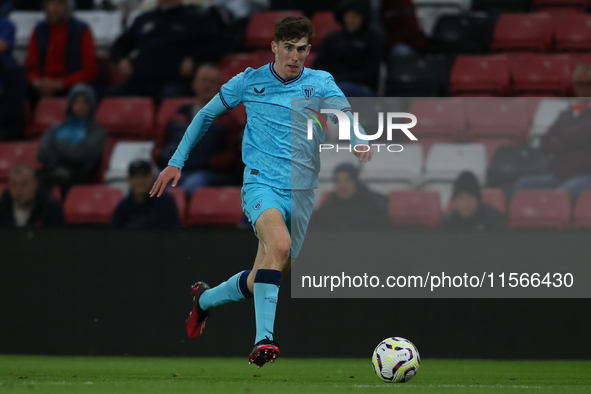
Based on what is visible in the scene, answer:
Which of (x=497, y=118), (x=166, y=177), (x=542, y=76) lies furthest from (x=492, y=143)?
(x=166, y=177)

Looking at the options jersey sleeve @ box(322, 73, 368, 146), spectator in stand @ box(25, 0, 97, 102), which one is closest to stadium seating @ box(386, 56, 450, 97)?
spectator in stand @ box(25, 0, 97, 102)

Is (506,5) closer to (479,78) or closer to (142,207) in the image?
(479,78)

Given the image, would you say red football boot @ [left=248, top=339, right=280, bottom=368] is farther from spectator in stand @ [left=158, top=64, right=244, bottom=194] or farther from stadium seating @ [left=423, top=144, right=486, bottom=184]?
spectator in stand @ [left=158, top=64, right=244, bottom=194]

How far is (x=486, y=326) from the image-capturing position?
752 cm

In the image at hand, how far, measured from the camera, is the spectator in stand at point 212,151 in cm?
849

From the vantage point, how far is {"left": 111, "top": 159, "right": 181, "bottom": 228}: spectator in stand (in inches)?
308

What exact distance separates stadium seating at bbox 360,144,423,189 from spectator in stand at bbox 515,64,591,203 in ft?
2.90

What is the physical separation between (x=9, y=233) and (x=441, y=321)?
3.78 metres

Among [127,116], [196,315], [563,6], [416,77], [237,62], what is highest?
[563,6]

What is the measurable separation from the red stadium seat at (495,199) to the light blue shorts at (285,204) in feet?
7.23

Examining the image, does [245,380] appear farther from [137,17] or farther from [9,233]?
[137,17]

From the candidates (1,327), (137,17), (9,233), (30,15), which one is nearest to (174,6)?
(137,17)

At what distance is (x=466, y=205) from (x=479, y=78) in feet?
8.19

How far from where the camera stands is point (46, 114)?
32.5 feet
